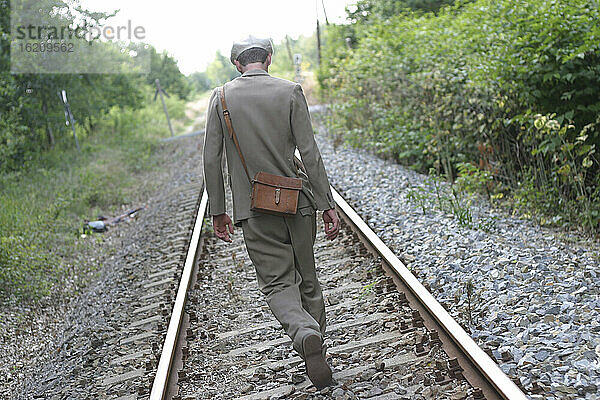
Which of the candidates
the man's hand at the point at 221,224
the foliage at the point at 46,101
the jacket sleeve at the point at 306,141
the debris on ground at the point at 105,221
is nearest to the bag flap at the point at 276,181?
the jacket sleeve at the point at 306,141

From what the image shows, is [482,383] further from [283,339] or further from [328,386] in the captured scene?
[283,339]

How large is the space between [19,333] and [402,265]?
12.3 ft

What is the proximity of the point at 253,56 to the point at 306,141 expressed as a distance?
1.94 feet

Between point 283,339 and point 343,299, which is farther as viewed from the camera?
point 343,299

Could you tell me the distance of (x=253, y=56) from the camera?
3.78 metres

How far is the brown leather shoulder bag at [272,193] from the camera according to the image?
3.71 m

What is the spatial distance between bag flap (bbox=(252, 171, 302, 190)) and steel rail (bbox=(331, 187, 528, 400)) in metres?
1.23

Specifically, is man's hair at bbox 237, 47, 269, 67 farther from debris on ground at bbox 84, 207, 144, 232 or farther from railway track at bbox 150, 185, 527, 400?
debris on ground at bbox 84, 207, 144, 232

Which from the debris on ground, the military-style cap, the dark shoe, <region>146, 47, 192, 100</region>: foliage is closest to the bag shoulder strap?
the military-style cap

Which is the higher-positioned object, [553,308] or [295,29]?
[295,29]

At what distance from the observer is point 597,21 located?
662 centimetres

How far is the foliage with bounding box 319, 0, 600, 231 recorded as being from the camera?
6.62m

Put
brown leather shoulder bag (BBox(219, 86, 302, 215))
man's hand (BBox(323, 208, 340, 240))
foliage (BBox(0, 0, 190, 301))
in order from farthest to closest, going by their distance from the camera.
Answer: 1. foliage (BBox(0, 0, 190, 301))
2. man's hand (BBox(323, 208, 340, 240))
3. brown leather shoulder bag (BBox(219, 86, 302, 215))

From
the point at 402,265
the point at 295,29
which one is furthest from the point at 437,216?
the point at 295,29
